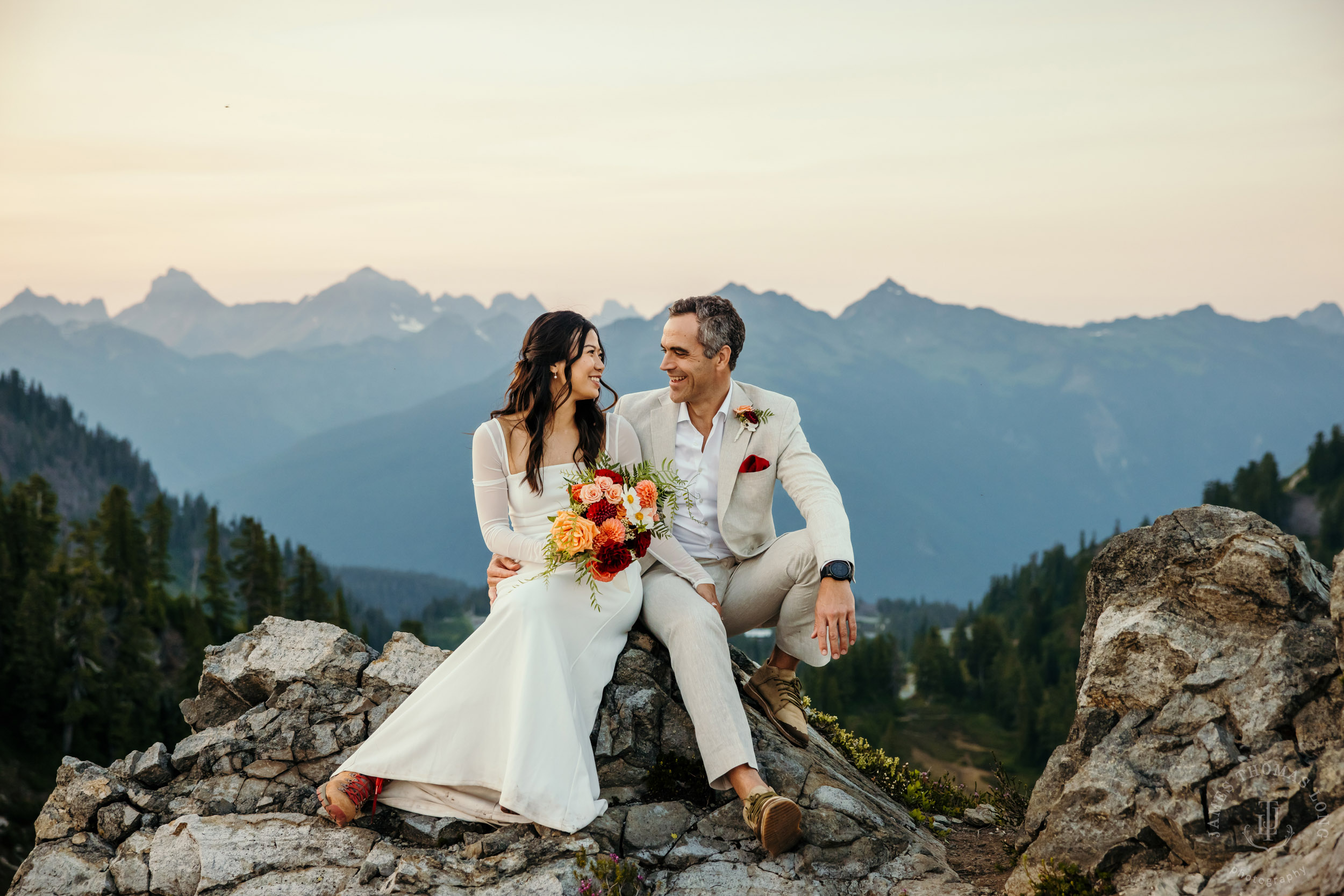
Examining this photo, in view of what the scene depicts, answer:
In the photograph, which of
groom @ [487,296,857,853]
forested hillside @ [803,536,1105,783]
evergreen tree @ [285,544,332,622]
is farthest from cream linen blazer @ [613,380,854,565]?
forested hillside @ [803,536,1105,783]

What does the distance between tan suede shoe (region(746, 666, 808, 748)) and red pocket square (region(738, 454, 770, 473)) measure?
1.79 metres

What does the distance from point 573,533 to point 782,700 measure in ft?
8.89

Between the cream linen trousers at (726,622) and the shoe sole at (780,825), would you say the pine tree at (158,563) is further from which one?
the shoe sole at (780,825)

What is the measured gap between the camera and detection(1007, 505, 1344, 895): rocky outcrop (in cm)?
601

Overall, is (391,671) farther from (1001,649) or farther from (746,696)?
(1001,649)

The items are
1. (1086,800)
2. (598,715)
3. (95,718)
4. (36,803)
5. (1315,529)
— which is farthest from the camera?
(1315,529)

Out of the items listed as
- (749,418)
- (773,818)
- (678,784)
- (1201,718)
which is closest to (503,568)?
(678,784)

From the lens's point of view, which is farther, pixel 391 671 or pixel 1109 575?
pixel 391 671

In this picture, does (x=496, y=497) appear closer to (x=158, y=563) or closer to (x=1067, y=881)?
(x=1067, y=881)

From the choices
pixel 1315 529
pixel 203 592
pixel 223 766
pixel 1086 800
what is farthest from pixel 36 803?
pixel 1315 529

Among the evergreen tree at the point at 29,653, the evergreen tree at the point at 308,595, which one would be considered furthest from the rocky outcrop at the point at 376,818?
the evergreen tree at the point at 308,595

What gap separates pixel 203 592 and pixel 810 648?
18626 cm

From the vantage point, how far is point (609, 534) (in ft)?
23.7

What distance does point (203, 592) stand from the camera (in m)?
173
